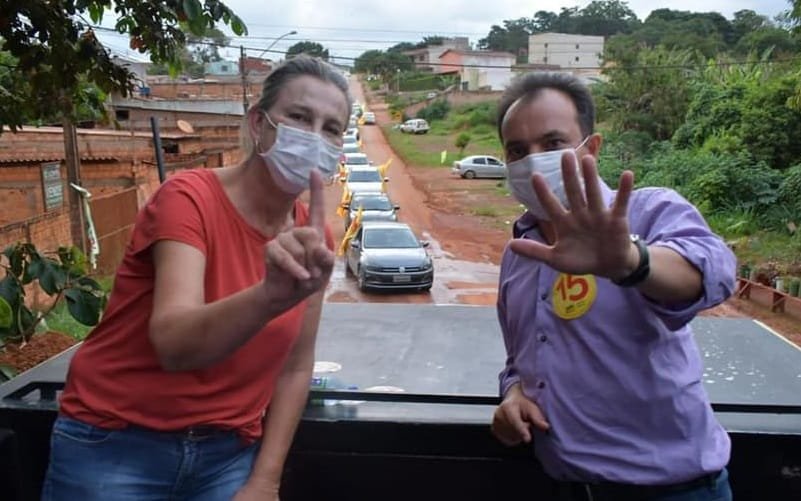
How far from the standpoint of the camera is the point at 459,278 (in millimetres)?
14625

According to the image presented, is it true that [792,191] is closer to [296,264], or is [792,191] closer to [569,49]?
[296,264]

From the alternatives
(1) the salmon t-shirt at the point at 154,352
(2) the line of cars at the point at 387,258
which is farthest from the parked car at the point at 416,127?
(1) the salmon t-shirt at the point at 154,352

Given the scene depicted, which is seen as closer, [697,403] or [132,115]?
[697,403]

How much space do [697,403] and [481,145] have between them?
39.1m

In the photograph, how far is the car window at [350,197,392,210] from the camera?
1858 centimetres

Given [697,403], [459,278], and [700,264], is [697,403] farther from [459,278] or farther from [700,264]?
[459,278]

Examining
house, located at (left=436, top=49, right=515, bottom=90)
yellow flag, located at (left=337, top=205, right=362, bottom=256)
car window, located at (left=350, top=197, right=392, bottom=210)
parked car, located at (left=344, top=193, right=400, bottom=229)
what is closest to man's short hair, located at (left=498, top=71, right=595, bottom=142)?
yellow flag, located at (left=337, top=205, right=362, bottom=256)

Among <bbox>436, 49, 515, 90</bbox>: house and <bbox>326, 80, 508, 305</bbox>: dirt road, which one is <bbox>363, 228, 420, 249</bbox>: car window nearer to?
<bbox>326, 80, 508, 305</bbox>: dirt road

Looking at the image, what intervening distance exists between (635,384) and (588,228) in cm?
37

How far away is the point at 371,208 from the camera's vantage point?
18.5 metres

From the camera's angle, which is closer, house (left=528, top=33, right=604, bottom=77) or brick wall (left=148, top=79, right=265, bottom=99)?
brick wall (left=148, top=79, right=265, bottom=99)

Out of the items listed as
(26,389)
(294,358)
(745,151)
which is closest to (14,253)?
(26,389)

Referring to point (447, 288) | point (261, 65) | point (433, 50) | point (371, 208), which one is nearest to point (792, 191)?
point (447, 288)

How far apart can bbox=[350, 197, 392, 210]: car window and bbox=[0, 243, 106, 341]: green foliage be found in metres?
15.5
